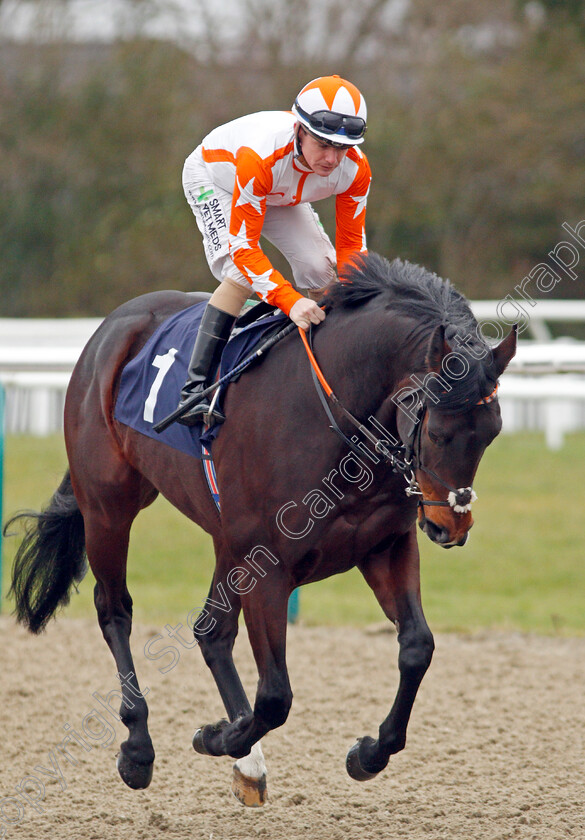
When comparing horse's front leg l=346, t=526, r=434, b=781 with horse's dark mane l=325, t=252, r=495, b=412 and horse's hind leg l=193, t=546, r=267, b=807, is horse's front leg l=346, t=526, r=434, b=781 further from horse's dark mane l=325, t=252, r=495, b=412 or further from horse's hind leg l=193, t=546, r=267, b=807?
horse's dark mane l=325, t=252, r=495, b=412

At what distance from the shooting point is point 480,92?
18938 millimetres

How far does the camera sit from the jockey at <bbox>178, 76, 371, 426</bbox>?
3348 millimetres

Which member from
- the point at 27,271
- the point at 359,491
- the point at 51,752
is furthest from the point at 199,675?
the point at 27,271

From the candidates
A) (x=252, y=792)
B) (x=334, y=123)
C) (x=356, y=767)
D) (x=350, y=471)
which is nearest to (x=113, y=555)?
(x=252, y=792)

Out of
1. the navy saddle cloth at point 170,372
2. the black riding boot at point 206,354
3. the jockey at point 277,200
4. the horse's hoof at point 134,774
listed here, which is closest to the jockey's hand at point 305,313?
the jockey at point 277,200

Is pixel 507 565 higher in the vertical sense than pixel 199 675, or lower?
lower

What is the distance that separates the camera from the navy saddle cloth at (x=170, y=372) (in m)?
3.63

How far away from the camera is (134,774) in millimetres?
3836

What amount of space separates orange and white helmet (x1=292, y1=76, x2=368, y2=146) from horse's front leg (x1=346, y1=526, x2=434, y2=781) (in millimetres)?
1264

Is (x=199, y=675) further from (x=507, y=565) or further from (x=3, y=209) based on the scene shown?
(x=3, y=209)

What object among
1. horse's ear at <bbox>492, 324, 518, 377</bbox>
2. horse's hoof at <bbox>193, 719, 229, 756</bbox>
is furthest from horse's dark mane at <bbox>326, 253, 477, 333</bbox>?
horse's hoof at <bbox>193, 719, 229, 756</bbox>

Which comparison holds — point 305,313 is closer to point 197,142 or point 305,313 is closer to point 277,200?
A: point 277,200

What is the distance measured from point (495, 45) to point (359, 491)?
18937mm

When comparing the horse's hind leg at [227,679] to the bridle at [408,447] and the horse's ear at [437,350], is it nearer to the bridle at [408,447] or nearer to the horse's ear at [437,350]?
the bridle at [408,447]
